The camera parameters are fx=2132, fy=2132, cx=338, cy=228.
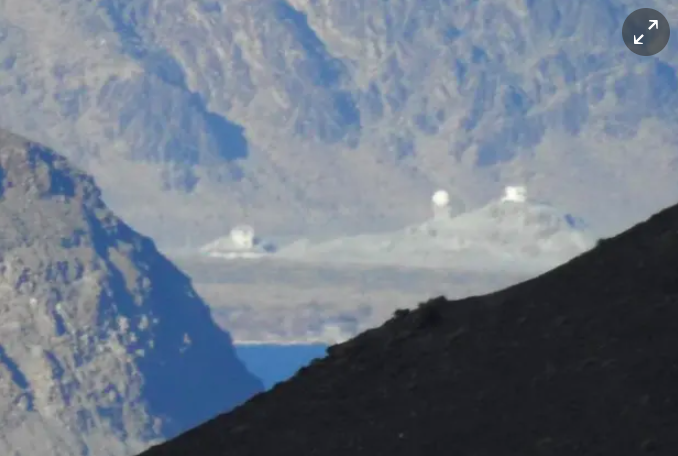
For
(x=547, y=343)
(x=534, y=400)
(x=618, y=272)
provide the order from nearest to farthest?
(x=534, y=400), (x=547, y=343), (x=618, y=272)

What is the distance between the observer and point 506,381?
30.7 meters

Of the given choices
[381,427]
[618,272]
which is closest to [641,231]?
[618,272]

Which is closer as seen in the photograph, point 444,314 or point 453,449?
point 453,449

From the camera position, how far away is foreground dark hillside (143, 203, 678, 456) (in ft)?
94.0

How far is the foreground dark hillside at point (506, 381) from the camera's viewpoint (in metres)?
28.7

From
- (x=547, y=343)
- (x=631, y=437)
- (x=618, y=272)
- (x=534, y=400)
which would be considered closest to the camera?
(x=631, y=437)

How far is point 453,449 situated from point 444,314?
6630 millimetres

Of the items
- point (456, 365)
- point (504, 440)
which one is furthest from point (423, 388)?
point (504, 440)

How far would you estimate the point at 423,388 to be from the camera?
31562 millimetres

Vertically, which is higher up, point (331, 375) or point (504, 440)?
point (331, 375)

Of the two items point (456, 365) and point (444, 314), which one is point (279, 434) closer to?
point (456, 365)

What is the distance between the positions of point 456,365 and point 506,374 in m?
1.24

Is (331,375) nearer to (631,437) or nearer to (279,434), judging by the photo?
(279,434)

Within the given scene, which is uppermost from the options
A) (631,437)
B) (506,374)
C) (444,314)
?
(444,314)
